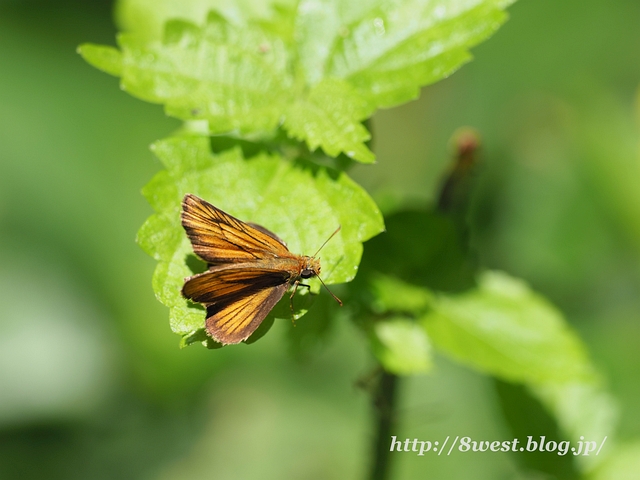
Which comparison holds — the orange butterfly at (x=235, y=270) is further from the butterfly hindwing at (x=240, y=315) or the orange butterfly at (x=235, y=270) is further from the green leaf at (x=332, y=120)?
the green leaf at (x=332, y=120)

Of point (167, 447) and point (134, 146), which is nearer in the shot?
point (167, 447)

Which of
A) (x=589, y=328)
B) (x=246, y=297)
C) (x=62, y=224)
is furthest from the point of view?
(x=62, y=224)

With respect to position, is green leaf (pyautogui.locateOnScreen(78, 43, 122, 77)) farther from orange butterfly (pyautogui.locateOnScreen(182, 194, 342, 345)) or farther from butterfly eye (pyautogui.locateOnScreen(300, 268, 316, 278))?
butterfly eye (pyautogui.locateOnScreen(300, 268, 316, 278))

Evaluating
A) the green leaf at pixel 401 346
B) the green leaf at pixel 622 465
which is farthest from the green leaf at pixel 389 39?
the green leaf at pixel 622 465

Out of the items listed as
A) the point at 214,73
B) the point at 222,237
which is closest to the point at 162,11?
the point at 214,73

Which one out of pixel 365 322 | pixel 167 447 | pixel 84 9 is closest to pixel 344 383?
pixel 167 447

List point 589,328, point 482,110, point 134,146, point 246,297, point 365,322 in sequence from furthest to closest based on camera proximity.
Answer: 1. point 482,110
2. point 134,146
3. point 589,328
4. point 365,322
5. point 246,297

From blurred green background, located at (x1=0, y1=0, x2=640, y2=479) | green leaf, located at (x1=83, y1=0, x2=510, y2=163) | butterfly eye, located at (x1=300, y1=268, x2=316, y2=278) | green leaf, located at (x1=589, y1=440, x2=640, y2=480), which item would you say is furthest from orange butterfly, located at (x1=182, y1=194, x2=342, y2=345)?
blurred green background, located at (x1=0, y1=0, x2=640, y2=479)

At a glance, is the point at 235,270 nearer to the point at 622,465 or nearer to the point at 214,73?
the point at 214,73

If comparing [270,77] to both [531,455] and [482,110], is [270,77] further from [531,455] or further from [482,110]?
[482,110]
